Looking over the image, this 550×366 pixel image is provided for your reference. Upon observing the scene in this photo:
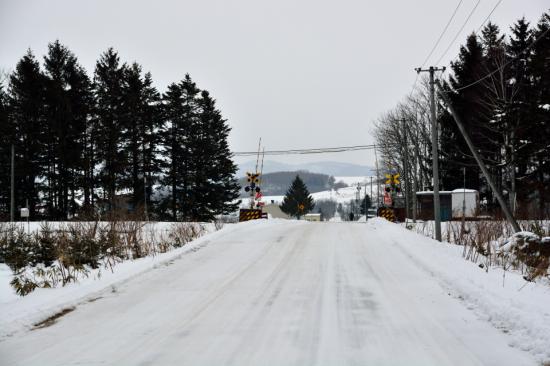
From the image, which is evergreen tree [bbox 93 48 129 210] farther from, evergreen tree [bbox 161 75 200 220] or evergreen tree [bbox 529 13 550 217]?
evergreen tree [bbox 529 13 550 217]

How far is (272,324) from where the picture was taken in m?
A: 5.73

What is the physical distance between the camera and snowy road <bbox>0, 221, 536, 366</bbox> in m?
4.57

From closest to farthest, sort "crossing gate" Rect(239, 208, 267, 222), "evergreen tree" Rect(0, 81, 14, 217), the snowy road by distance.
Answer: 1. the snowy road
2. "crossing gate" Rect(239, 208, 267, 222)
3. "evergreen tree" Rect(0, 81, 14, 217)

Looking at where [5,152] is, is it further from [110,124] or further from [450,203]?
[450,203]

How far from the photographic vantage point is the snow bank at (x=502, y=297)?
5014 mm

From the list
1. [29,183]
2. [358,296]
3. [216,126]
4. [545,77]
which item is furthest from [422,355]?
[216,126]

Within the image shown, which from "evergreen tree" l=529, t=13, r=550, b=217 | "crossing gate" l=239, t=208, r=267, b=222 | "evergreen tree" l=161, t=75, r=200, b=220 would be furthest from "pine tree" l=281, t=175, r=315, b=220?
"crossing gate" l=239, t=208, r=267, b=222

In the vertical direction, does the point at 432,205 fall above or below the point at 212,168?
below

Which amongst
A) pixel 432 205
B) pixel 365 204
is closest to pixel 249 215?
pixel 432 205

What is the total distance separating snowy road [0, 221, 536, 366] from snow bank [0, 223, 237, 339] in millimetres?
245

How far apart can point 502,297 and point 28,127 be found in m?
40.0

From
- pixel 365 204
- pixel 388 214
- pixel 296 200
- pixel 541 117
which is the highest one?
pixel 541 117

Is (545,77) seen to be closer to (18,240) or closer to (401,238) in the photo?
(401,238)

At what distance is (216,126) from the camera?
48000mm
